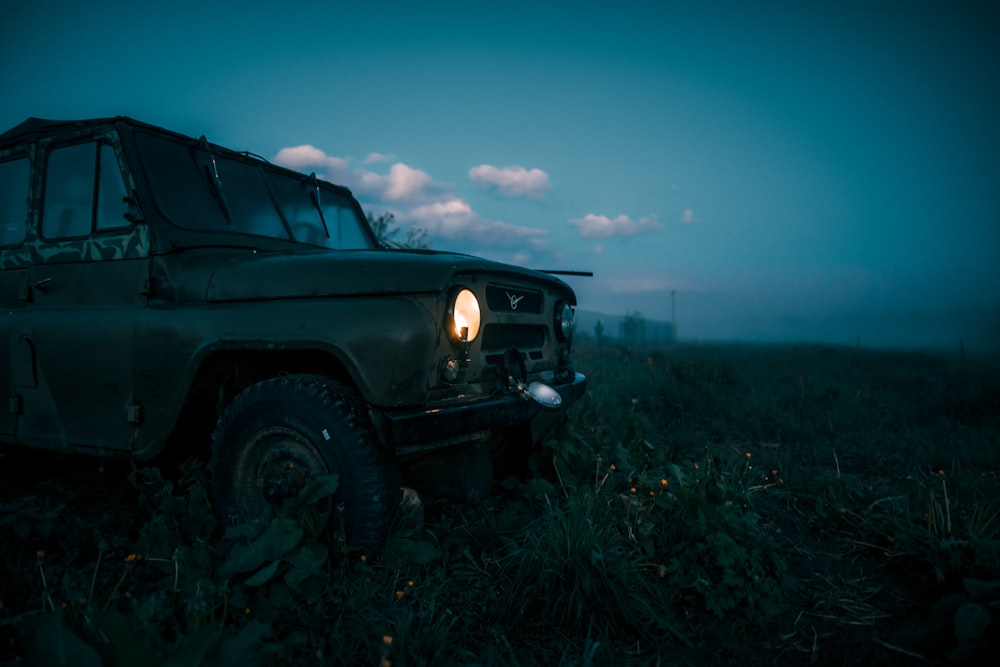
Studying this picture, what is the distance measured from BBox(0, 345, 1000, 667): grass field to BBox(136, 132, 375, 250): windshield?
1265 millimetres

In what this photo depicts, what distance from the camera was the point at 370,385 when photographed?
2.08m

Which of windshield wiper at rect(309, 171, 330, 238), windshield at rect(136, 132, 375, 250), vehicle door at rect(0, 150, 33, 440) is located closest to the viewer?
windshield at rect(136, 132, 375, 250)

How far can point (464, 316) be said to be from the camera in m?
2.29

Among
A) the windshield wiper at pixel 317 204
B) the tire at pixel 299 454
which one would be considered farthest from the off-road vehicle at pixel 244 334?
the windshield wiper at pixel 317 204

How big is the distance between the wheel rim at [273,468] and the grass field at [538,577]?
5.6 inches

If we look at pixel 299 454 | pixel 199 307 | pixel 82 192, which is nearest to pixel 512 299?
pixel 299 454

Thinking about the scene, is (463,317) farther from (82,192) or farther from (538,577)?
(82,192)

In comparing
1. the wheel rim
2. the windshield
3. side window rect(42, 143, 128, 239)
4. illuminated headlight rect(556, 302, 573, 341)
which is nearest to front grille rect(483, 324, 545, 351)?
illuminated headlight rect(556, 302, 573, 341)

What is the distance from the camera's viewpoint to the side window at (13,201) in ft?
10.2

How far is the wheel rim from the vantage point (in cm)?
219

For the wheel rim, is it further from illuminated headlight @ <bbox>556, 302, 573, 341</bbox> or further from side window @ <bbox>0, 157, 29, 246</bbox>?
side window @ <bbox>0, 157, 29, 246</bbox>

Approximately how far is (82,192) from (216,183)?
0.66 m

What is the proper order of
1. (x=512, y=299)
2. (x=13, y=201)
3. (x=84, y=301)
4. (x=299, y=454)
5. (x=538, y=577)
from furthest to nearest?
(x=13, y=201) → (x=84, y=301) → (x=512, y=299) → (x=299, y=454) → (x=538, y=577)

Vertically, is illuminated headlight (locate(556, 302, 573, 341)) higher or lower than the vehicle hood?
lower
